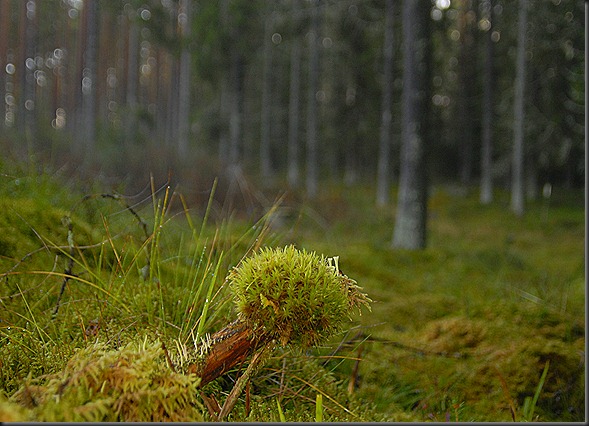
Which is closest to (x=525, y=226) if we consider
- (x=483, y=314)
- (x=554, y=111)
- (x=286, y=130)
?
(x=554, y=111)

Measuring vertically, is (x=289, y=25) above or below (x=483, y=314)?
above

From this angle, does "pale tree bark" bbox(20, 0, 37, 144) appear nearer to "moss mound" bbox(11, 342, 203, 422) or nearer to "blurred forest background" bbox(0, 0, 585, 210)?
"blurred forest background" bbox(0, 0, 585, 210)

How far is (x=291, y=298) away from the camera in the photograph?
45.5 inches

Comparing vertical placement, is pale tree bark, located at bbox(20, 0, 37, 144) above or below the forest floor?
above

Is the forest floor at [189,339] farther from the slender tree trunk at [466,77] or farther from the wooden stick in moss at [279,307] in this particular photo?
the slender tree trunk at [466,77]

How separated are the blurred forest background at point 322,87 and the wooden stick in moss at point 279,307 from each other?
9550mm

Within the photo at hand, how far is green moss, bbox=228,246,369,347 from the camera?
1.16m

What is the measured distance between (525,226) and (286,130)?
18.0m

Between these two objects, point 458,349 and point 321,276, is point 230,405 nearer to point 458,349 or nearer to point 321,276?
point 321,276

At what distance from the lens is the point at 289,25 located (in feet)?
55.1

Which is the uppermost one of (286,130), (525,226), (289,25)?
(289,25)

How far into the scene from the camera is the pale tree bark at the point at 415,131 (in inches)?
316

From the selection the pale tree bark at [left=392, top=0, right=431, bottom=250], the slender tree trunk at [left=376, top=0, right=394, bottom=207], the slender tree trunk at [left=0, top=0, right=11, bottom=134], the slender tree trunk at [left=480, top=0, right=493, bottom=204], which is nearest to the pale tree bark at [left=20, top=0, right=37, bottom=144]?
the slender tree trunk at [left=0, top=0, right=11, bottom=134]

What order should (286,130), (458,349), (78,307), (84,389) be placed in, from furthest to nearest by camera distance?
(286,130)
(458,349)
(78,307)
(84,389)
